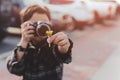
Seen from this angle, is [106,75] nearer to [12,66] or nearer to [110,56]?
[110,56]

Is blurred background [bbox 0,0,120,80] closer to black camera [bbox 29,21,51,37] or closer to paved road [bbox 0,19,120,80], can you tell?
paved road [bbox 0,19,120,80]

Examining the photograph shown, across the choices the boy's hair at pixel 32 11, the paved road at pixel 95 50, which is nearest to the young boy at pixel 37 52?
the boy's hair at pixel 32 11

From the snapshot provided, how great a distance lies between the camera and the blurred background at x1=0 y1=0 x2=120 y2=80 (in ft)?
3.67

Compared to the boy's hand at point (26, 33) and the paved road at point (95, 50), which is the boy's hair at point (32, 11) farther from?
the paved road at point (95, 50)

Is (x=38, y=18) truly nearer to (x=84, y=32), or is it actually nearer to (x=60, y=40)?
(x=60, y=40)

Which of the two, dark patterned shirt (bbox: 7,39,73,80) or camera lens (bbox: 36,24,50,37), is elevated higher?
camera lens (bbox: 36,24,50,37)

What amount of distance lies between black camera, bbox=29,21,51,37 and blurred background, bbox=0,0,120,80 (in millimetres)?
119

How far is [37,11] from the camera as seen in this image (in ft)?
3.27

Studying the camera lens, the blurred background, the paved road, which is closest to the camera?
the camera lens

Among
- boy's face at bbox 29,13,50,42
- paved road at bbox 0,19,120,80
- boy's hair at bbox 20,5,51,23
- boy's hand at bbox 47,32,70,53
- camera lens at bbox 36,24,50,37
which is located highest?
boy's hair at bbox 20,5,51,23

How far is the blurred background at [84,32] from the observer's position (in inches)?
44.1

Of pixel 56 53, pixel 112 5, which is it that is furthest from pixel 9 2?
pixel 112 5

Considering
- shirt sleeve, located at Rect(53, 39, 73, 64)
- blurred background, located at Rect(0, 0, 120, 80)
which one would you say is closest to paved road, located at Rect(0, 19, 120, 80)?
blurred background, located at Rect(0, 0, 120, 80)

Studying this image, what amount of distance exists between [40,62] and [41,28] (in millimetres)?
137
